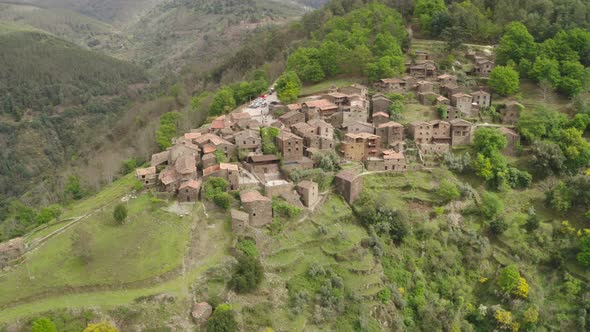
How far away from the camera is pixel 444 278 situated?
38875 mm

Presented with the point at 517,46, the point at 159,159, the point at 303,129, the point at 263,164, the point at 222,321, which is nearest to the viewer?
the point at 222,321

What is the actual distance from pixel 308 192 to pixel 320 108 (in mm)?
14870

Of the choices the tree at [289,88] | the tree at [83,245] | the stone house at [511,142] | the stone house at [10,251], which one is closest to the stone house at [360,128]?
the tree at [289,88]

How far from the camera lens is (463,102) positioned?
173ft

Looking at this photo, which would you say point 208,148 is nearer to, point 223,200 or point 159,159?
point 159,159

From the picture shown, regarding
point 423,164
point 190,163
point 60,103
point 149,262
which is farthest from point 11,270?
point 60,103

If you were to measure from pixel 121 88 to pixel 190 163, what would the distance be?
390ft

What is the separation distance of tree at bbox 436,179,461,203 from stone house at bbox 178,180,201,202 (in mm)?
20860

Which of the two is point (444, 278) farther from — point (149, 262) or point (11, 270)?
point (11, 270)

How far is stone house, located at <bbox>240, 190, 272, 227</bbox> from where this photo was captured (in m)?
36.8

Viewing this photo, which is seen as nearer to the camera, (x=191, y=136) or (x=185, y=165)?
(x=185, y=165)

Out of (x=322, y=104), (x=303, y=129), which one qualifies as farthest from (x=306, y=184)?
(x=322, y=104)

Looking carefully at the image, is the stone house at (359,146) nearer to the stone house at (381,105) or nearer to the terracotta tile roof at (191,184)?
the stone house at (381,105)

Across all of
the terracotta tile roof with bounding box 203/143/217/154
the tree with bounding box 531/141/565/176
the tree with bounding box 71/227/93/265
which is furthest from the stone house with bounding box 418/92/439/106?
the tree with bounding box 71/227/93/265
